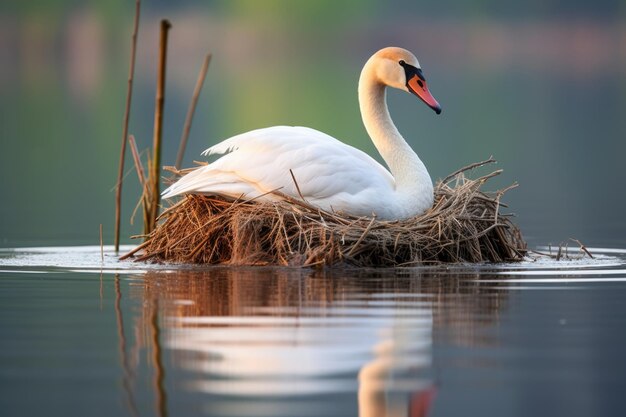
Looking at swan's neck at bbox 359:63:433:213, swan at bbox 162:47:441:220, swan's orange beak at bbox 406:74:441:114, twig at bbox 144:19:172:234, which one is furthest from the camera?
twig at bbox 144:19:172:234

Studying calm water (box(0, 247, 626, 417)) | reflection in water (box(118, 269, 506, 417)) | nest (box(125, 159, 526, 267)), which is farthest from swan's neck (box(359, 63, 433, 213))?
reflection in water (box(118, 269, 506, 417))

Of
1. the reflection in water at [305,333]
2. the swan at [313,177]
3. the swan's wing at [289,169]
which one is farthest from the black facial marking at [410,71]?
the reflection in water at [305,333]

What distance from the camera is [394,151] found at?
11.8 metres

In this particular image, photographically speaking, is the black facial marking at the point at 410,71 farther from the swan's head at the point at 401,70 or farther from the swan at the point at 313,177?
the swan at the point at 313,177

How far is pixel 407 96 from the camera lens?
3354 inches

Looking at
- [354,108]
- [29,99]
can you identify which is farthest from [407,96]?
[29,99]

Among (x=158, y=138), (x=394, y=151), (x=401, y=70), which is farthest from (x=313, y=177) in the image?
(x=158, y=138)

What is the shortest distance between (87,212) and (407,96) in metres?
67.8

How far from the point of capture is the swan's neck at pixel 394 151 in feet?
37.3

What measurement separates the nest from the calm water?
0.77 ft

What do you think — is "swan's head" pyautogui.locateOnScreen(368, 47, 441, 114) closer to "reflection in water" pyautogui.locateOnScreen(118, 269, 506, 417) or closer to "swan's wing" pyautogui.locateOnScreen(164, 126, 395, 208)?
"swan's wing" pyautogui.locateOnScreen(164, 126, 395, 208)

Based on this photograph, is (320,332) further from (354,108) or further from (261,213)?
(354,108)

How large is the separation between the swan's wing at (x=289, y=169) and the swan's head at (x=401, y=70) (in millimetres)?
880

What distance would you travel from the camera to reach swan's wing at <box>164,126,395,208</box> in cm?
1088
